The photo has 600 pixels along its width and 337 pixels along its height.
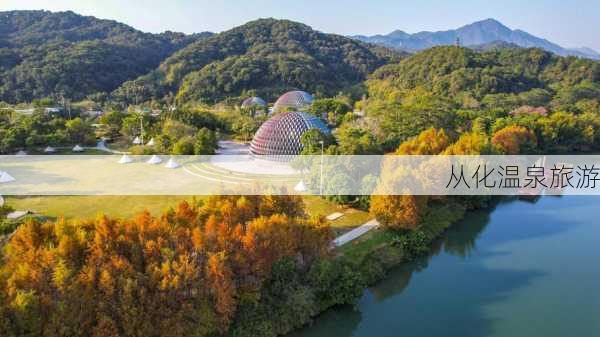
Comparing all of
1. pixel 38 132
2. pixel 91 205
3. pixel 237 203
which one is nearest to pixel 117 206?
pixel 91 205

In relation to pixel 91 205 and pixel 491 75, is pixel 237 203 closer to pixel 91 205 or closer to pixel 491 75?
pixel 91 205

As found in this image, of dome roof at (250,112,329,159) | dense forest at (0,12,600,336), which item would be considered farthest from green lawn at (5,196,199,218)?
dome roof at (250,112,329,159)

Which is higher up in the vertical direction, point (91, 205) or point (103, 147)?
point (103, 147)

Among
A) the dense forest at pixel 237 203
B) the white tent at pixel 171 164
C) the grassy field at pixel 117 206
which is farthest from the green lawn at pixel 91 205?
the white tent at pixel 171 164

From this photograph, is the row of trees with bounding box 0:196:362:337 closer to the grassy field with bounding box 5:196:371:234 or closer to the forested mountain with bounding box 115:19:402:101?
the grassy field with bounding box 5:196:371:234

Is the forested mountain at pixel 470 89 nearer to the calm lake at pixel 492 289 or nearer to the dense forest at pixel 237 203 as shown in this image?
the dense forest at pixel 237 203

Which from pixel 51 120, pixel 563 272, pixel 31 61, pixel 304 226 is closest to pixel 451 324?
pixel 304 226
